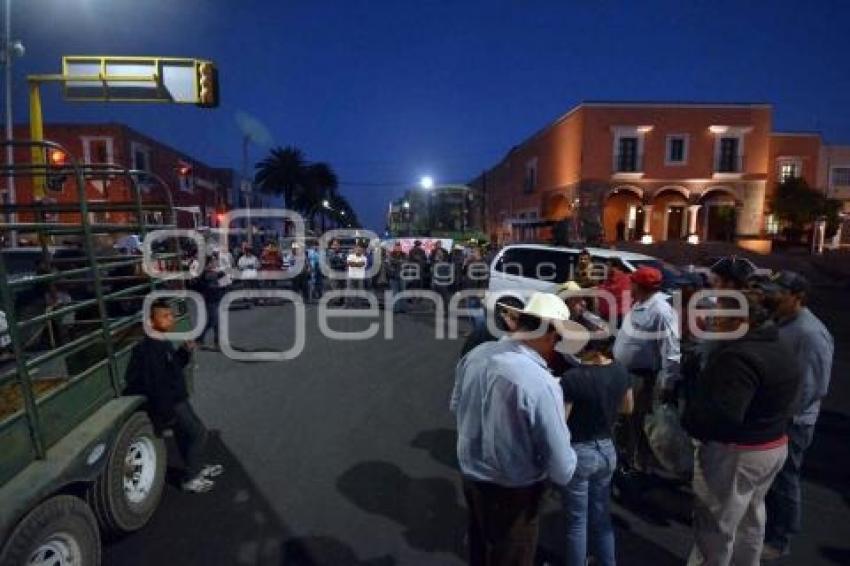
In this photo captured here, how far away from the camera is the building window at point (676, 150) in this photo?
98.7 feet

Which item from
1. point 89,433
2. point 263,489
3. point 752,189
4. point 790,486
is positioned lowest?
point 263,489

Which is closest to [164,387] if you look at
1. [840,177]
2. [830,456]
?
[830,456]

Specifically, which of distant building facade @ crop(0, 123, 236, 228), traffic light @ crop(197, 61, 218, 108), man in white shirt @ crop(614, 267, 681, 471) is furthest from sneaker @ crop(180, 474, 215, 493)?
distant building facade @ crop(0, 123, 236, 228)

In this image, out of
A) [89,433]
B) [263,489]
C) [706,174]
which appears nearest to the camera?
[89,433]

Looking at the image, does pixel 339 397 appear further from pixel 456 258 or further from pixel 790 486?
pixel 456 258

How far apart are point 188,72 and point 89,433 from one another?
7959 mm

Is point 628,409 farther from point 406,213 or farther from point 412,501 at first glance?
point 406,213

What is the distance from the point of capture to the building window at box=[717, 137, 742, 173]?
98.3ft

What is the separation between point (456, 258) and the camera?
58.2 feet

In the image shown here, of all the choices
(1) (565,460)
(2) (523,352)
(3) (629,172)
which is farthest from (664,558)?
(3) (629,172)

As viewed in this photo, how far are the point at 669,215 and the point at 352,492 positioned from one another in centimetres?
3227

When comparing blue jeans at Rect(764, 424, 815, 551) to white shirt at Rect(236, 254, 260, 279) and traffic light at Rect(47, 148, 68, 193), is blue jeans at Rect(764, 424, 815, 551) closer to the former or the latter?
traffic light at Rect(47, 148, 68, 193)

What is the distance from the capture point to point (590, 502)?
330 cm

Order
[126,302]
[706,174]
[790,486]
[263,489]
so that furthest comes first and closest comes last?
Answer: [706,174] → [126,302] → [263,489] → [790,486]
